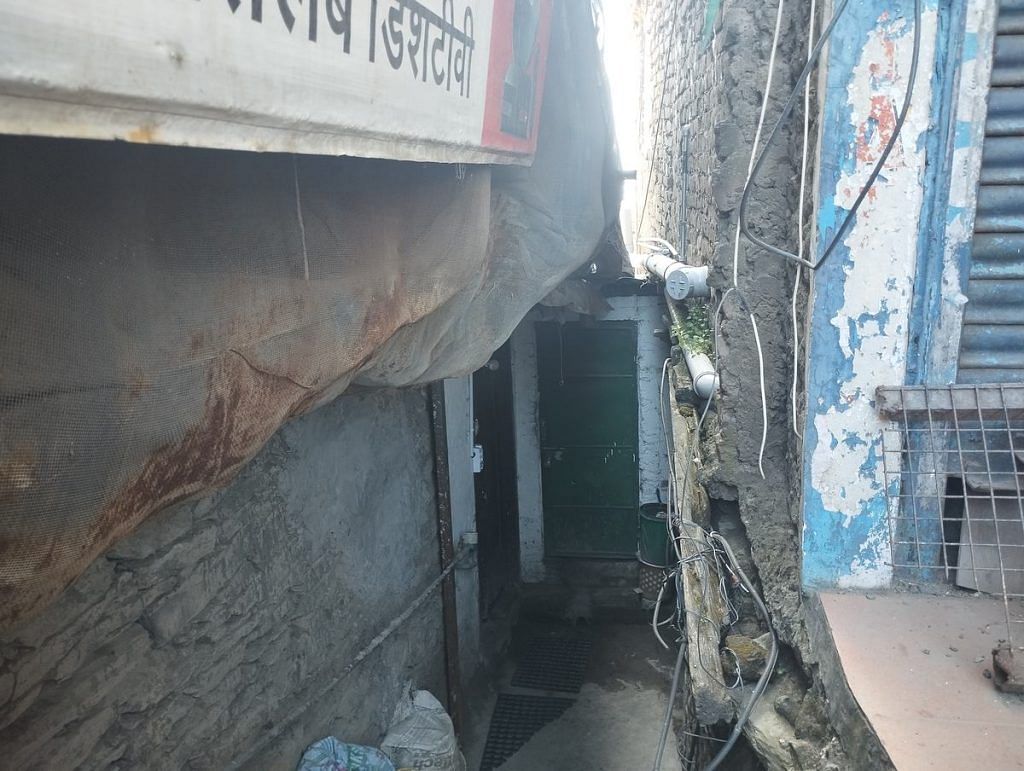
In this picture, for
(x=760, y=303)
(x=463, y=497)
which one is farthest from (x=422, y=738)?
(x=760, y=303)

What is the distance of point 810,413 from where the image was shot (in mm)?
2367

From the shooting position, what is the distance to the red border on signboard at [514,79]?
1.97 m

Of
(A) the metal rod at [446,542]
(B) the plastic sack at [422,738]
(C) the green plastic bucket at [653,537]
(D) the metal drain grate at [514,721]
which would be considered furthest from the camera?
(C) the green plastic bucket at [653,537]

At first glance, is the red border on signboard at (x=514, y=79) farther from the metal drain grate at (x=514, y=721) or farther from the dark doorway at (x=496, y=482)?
the metal drain grate at (x=514, y=721)

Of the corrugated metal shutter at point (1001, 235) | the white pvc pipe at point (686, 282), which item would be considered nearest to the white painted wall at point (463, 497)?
the white pvc pipe at point (686, 282)

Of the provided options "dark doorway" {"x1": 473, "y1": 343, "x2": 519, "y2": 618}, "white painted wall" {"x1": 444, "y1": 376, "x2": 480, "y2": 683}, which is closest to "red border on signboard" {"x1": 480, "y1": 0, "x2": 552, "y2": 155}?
"white painted wall" {"x1": 444, "y1": 376, "x2": 480, "y2": 683}

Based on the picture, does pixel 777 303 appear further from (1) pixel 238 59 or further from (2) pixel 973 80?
(1) pixel 238 59

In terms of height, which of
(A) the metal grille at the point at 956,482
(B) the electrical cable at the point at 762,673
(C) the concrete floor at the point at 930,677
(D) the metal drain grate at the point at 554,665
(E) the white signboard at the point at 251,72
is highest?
(E) the white signboard at the point at 251,72

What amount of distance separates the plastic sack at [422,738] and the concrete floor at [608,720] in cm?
100

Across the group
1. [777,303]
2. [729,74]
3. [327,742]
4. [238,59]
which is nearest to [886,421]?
[777,303]

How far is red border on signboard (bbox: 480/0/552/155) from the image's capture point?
6.45 ft

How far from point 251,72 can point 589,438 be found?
6.35 m

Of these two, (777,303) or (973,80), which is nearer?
(973,80)

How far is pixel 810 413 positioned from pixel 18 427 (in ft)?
6.99
